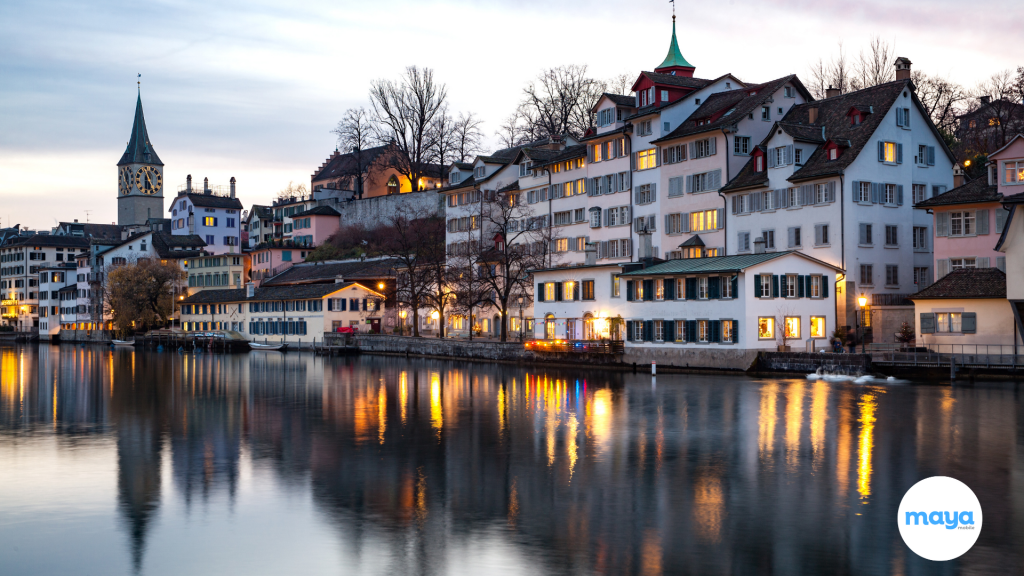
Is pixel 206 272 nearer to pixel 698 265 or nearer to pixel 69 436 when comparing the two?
pixel 698 265

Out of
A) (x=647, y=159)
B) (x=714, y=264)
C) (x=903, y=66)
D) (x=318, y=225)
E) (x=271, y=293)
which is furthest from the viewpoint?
(x=318, y=225)

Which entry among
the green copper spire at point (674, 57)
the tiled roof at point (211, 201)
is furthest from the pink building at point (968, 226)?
the tiled roof at point (211, 201)

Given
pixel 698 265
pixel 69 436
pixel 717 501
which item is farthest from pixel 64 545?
pixel 698 265

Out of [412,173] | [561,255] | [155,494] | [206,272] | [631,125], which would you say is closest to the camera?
[155,494]

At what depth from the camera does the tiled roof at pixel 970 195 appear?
51.4 m

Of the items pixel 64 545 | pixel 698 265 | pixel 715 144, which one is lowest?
pixel 64 545

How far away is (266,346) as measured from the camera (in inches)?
3824

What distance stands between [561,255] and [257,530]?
59636 millimetres

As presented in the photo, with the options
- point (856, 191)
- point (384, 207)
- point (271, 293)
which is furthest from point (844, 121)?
point (271, 293)

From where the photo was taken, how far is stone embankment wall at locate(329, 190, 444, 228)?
336ft

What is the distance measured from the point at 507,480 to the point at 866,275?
39345 mm

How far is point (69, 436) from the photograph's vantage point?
3381cm

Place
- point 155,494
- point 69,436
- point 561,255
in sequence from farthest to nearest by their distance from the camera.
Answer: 1. point 561,255
2. point 69,436
3. point 155,494

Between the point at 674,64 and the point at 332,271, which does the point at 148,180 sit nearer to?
the point at 332,271
